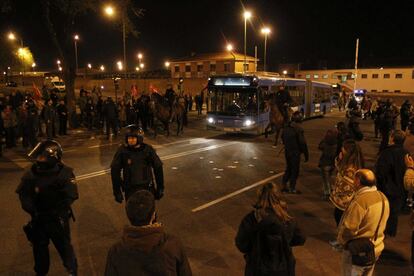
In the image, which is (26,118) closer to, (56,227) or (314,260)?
(56,227)

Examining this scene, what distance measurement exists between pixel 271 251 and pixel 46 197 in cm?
274

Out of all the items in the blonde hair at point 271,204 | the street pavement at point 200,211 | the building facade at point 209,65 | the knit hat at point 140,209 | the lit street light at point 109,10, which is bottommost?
the street pavement at point 200,211

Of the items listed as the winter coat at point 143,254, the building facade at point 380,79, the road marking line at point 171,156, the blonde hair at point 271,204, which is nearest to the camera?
the winter coat at point 143,254

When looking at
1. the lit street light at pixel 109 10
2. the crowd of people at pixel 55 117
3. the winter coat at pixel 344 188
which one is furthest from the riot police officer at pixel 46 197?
the lit street light at pixel 109 10

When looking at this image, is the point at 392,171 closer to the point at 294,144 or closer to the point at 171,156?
the point at 294,144

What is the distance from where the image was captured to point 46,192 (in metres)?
4.75

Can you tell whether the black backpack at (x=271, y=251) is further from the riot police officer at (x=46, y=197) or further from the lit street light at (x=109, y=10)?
the lit street light at (x=109, y=10)

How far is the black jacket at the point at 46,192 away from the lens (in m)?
4.74

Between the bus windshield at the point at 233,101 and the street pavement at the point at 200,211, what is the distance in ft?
12.1

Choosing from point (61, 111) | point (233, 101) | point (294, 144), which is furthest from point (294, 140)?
point (61, 111)

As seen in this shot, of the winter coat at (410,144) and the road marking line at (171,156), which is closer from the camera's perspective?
the winter coat at (410,144)

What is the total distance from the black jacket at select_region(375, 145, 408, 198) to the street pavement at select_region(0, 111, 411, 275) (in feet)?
3.22

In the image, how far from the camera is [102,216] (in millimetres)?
7891

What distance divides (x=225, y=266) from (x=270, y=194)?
8.50 feet
